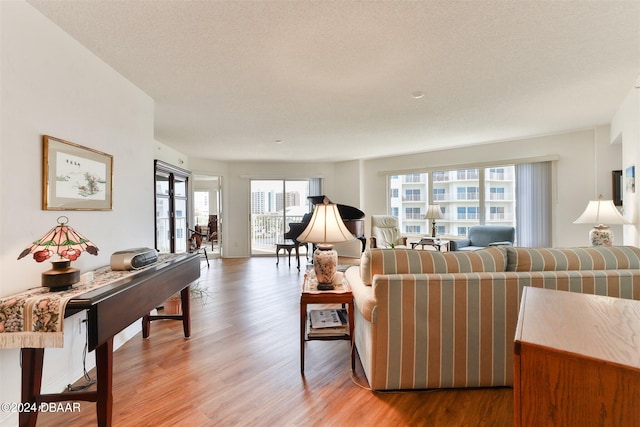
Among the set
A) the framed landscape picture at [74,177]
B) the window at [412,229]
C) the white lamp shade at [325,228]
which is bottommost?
the window at [412,229]

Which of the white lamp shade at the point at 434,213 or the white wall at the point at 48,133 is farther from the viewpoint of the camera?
the white lamp shade at the point at 434,213

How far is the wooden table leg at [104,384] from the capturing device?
4.93 feet

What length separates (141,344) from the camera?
8.52 feet

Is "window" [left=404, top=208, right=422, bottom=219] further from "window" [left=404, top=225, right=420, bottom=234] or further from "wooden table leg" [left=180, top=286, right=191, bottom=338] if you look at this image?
"wooden table leg" [left=180, top=286, right=191, bottom=338]

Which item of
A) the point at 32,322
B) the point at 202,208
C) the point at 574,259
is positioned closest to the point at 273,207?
the point at 202,208

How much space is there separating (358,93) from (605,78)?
2.30m

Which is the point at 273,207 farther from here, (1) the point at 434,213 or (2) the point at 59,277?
(2) the point at 59,277

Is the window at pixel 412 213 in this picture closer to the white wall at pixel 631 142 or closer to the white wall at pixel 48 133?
the white wall at pixel 631 142

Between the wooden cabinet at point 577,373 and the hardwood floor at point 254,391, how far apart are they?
97cm

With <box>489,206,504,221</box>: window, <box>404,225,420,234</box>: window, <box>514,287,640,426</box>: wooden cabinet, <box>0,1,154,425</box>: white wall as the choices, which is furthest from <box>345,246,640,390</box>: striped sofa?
<box>404,225,420,234</box>: window

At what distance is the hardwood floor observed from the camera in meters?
1.66

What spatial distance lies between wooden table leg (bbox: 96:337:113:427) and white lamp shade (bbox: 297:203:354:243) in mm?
1304

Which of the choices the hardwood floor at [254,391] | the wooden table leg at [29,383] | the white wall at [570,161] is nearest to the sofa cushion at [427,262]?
the hardwood floor at [254,391]

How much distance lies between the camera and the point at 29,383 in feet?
5.00
